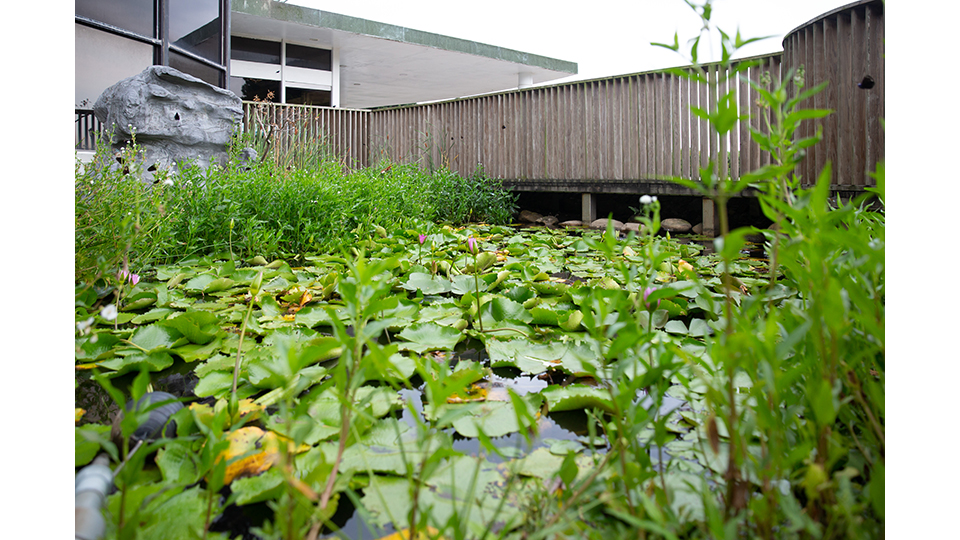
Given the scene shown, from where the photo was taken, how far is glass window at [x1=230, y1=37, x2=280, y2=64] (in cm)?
1087

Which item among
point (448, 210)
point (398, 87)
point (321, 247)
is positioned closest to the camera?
point (321, 247)

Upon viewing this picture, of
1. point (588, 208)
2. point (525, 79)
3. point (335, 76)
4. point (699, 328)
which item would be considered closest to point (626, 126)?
point (588, 208)

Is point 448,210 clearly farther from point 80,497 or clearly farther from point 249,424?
point 80,497

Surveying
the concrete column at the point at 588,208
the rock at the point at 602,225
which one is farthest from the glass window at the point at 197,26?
the rock at the point at 602,225

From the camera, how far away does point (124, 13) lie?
4.92m

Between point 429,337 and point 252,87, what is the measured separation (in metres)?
10.8

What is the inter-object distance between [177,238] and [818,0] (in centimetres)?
322

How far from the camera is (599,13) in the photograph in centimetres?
141

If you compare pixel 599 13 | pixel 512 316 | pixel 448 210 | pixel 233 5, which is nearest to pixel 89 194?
pixel 512 316

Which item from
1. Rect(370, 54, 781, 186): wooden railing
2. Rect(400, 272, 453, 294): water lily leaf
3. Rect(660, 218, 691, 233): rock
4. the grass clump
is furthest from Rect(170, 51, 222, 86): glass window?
Rect(660, 218, 691, 233): rock

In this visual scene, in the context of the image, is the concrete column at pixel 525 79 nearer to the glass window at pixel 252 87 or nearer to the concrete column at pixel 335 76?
the concrete column at pixel 335 76

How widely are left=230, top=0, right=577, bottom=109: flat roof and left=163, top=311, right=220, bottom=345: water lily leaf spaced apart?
9235mm

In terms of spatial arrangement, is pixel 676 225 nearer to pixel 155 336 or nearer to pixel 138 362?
pixel 155 336

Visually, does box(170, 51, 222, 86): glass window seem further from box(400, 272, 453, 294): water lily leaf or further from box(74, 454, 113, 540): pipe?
box(74, 454, 113, 540): pipe
